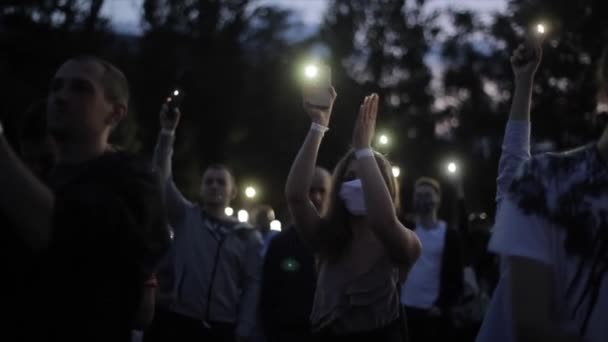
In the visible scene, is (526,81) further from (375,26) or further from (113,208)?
(375,26)

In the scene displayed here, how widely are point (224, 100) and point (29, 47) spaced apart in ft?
43.6

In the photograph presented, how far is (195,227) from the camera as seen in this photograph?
752 centimetres

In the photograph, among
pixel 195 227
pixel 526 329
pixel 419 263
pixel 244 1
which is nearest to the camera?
pixel 526 329

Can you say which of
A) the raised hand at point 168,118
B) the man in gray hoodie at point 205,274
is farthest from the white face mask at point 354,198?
the man in gray hoodie at point 205,274

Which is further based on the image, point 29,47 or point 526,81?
point 29,47

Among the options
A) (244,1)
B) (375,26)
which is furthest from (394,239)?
(375,26)

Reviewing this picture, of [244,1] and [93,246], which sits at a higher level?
[244,1]

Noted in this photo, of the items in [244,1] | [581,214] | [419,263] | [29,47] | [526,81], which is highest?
[244,1]

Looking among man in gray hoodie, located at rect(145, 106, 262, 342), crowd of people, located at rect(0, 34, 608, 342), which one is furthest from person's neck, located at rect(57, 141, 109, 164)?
man in gray hoodie, located at rect(145, 106, 262, 342)

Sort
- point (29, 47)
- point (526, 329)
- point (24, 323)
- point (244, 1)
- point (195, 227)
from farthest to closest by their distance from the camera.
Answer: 1. point (244, 1)
2. point (29, 47)
3. point (195, 227)
4. point (24, 323)
5. point (526, 329)

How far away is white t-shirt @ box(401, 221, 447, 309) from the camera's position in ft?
31.4

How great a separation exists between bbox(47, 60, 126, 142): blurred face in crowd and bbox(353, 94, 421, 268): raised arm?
186 centimetres

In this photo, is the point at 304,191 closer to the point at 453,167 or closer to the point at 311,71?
the point at 311,71

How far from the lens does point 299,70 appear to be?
3919 cm
